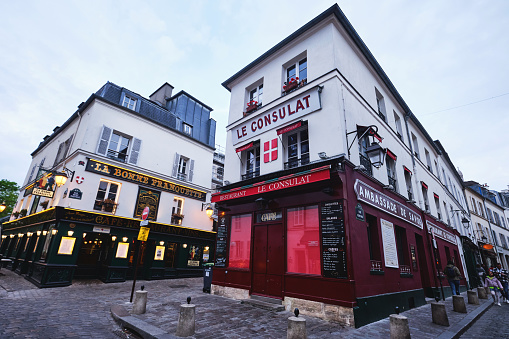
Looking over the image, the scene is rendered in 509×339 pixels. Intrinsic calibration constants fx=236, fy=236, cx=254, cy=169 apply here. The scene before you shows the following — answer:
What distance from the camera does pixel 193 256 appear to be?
53.6 feet

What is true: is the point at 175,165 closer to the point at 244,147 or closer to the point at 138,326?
the point at 244,147

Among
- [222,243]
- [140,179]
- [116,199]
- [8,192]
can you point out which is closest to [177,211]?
[140,179]

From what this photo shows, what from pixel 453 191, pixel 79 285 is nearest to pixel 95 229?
pixel 79 285

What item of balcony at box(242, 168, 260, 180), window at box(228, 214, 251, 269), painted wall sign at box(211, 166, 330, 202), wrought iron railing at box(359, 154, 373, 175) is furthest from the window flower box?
wrought iron railing at box(359, 154, 373, 175)

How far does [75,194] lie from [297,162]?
11246 millimetres

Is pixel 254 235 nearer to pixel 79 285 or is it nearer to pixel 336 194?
pixel 336 194

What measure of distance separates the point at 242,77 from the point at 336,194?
811 cm

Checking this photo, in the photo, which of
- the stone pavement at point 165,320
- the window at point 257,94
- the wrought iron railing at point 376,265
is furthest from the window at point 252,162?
the wrought iron railing at point 376,265

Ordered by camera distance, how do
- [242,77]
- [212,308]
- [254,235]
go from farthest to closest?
1. [242,77]
2. [254,235]
3. [212,308]

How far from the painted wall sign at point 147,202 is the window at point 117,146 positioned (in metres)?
1.95

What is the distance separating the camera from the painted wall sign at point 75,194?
1184 centimetres

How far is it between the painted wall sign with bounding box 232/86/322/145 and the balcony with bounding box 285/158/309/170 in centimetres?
161

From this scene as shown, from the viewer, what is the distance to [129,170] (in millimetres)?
14141

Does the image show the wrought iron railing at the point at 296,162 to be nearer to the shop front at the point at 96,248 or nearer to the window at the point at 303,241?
the window at the point at 303,241
